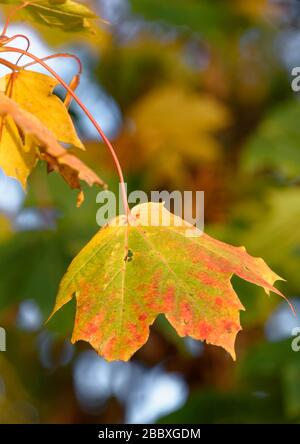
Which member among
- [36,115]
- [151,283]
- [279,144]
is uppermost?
[279,144]

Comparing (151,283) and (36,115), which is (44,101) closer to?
(36,115)

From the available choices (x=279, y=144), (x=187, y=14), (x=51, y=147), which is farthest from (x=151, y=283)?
(x=187, y=14)

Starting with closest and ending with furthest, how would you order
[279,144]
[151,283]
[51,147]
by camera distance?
[51,147], [151,283], [279,144]

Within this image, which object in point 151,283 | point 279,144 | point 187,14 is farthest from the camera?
point 187,14

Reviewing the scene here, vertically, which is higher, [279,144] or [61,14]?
[279,144]
